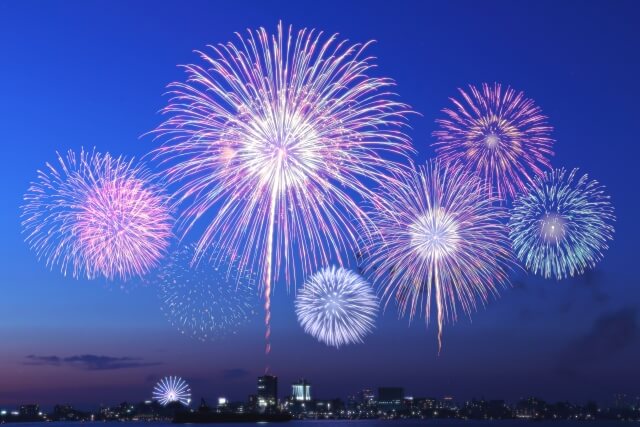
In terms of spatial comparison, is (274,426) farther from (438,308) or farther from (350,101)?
(350,101)

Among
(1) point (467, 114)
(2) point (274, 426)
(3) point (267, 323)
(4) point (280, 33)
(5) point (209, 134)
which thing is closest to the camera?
(4) point (280, 33)

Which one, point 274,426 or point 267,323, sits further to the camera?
point 274,426

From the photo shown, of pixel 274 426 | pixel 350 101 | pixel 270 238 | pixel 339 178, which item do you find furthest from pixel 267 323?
pixel 274 426

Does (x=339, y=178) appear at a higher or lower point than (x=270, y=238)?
higher

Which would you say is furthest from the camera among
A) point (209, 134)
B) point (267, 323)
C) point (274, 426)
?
point (274, 426)

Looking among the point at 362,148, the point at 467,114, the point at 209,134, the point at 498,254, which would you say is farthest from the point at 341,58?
the point at 498,254

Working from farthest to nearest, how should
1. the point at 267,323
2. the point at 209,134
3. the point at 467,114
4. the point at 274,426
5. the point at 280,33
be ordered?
the point at 274,426 → the point at 267,323 → the point at 467,114 → the point at 209,134 → the point at 280,33

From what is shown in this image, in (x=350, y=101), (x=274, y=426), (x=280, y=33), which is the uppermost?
(x=280, y=33)

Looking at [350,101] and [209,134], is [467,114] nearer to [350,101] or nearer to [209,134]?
[350,101]

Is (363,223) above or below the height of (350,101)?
below
